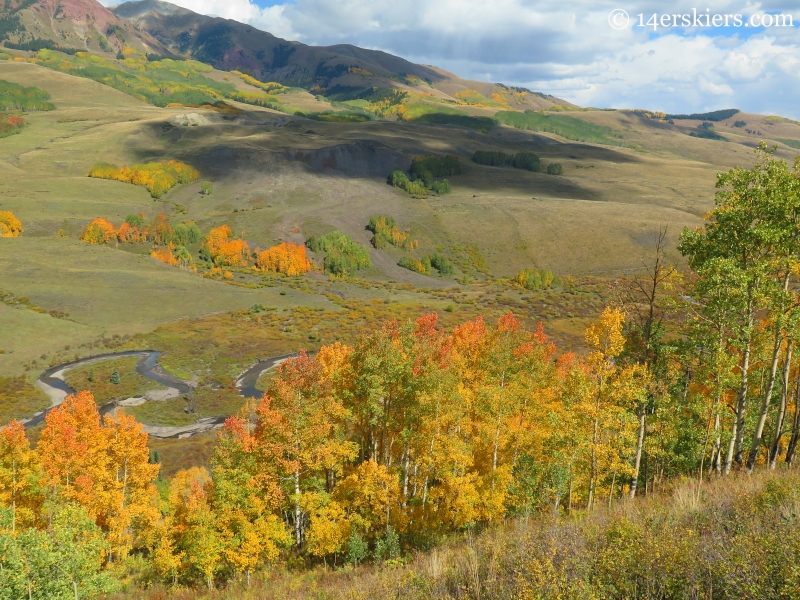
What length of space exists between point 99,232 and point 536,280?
15682cm

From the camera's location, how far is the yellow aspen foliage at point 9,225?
175050 millimetres

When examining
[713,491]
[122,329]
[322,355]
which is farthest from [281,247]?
[713,491]

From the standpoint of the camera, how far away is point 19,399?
3351 inches

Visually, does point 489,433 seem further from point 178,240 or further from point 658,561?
point 178,240

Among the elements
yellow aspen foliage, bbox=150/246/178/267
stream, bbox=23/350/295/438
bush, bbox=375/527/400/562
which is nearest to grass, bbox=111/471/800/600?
bush, bbox=375/527/400/562

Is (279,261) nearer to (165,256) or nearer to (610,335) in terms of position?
(165,256)

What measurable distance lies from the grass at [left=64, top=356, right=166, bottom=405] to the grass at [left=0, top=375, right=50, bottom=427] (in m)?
5.46

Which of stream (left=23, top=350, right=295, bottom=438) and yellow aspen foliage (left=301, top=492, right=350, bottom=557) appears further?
stream (left=23, top=350, right=295, bottom=438)

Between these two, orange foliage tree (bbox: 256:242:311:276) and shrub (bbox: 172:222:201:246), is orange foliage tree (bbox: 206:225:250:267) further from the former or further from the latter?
orange foliage tree (bbox: 256:242:311:276)

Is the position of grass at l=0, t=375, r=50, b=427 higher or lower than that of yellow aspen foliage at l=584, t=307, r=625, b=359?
lower

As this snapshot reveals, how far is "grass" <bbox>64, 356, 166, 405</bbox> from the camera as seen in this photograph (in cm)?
8994

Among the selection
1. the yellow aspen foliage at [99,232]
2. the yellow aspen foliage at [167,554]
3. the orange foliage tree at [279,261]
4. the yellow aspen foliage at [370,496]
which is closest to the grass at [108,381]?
the yellow aspen foliage at [167,554]

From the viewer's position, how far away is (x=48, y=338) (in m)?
111

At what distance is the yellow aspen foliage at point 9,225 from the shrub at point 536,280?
174965mm
